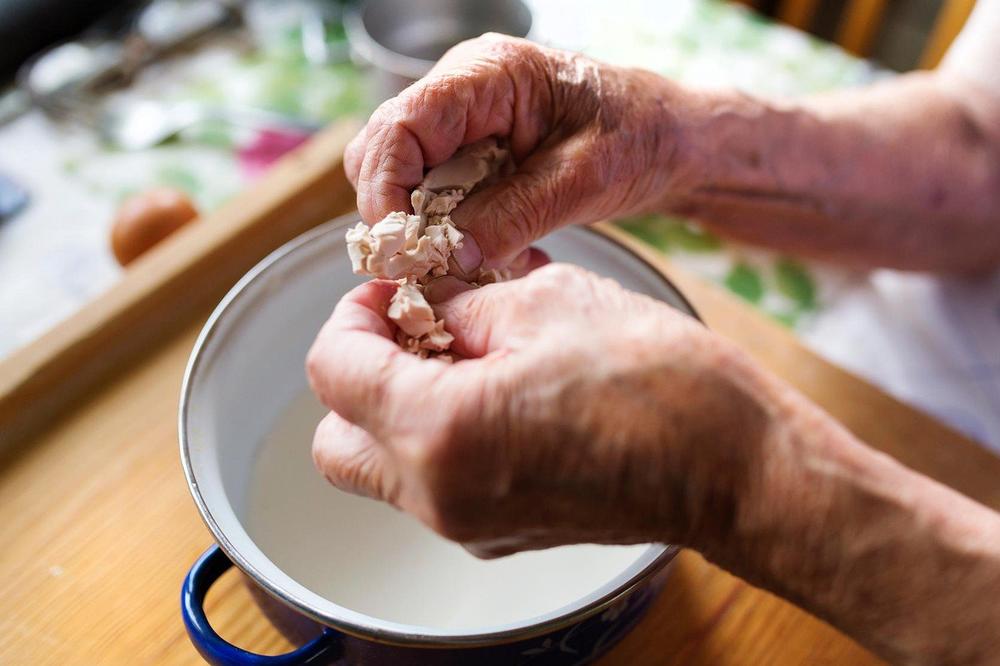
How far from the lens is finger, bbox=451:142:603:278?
442 millimetres

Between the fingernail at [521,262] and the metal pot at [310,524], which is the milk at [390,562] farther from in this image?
→ the fingernail at [521,262]

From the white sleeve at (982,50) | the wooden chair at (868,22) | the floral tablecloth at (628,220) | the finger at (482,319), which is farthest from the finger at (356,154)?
the wooden chair at (868,22)

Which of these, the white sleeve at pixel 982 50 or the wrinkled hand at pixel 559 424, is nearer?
the wrinkled hand at pixel 559 424

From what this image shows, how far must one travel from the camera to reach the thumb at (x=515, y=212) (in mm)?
441

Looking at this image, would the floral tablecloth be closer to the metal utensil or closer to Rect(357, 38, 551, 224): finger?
the metal utensil

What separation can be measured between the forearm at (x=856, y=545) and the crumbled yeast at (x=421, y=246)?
0.16 metres

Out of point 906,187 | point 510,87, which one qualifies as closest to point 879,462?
point 510,87

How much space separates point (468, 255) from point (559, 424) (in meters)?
0.15

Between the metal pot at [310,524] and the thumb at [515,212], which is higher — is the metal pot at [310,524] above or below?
below

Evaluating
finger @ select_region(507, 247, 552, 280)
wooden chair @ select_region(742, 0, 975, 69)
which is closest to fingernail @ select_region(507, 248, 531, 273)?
finger @ select_region(507, 247, 552, 280)

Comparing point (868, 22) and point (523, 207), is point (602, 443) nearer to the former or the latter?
point (523, 207)

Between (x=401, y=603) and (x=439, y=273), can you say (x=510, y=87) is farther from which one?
(x=401, y=603)

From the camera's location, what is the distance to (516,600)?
18.5 inches

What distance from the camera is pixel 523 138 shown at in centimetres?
50
